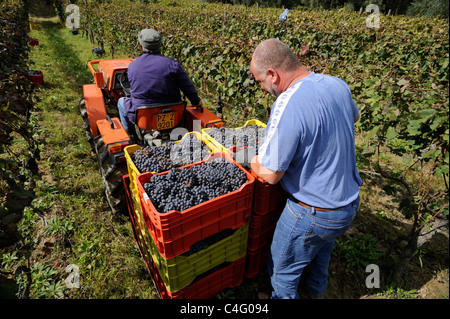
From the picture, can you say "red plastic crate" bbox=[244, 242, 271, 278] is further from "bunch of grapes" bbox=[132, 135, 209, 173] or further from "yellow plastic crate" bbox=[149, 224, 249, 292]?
"bunch of grapes" bbox=[132, 135, 209, 173]

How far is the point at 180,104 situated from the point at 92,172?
73.9 inches

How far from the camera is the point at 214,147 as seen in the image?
2.38m

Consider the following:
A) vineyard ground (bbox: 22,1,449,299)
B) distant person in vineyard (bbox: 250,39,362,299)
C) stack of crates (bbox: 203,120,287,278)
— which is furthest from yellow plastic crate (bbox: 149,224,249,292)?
vineyard ground (bbox: 22,1,449,299)

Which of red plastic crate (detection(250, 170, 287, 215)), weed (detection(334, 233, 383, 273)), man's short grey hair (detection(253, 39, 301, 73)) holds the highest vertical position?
man's short grey hair (detection(253, 39, 301, 73))

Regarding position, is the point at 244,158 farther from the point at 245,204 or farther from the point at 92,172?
the point at 92,172

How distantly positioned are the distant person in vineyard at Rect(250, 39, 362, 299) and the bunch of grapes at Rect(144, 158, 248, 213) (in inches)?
8.7

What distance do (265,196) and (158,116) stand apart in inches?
69.5

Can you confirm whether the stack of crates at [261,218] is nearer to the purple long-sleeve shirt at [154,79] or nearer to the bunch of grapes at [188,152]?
the bunch of grapes at [188,152]

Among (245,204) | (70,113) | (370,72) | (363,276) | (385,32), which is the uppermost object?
(385,32)

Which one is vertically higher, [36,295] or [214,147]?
[214,147]

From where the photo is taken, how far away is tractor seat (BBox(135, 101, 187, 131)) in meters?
3.05

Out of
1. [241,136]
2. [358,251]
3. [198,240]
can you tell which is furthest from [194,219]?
[358,251]

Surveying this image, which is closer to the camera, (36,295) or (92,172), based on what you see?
(36,295)
